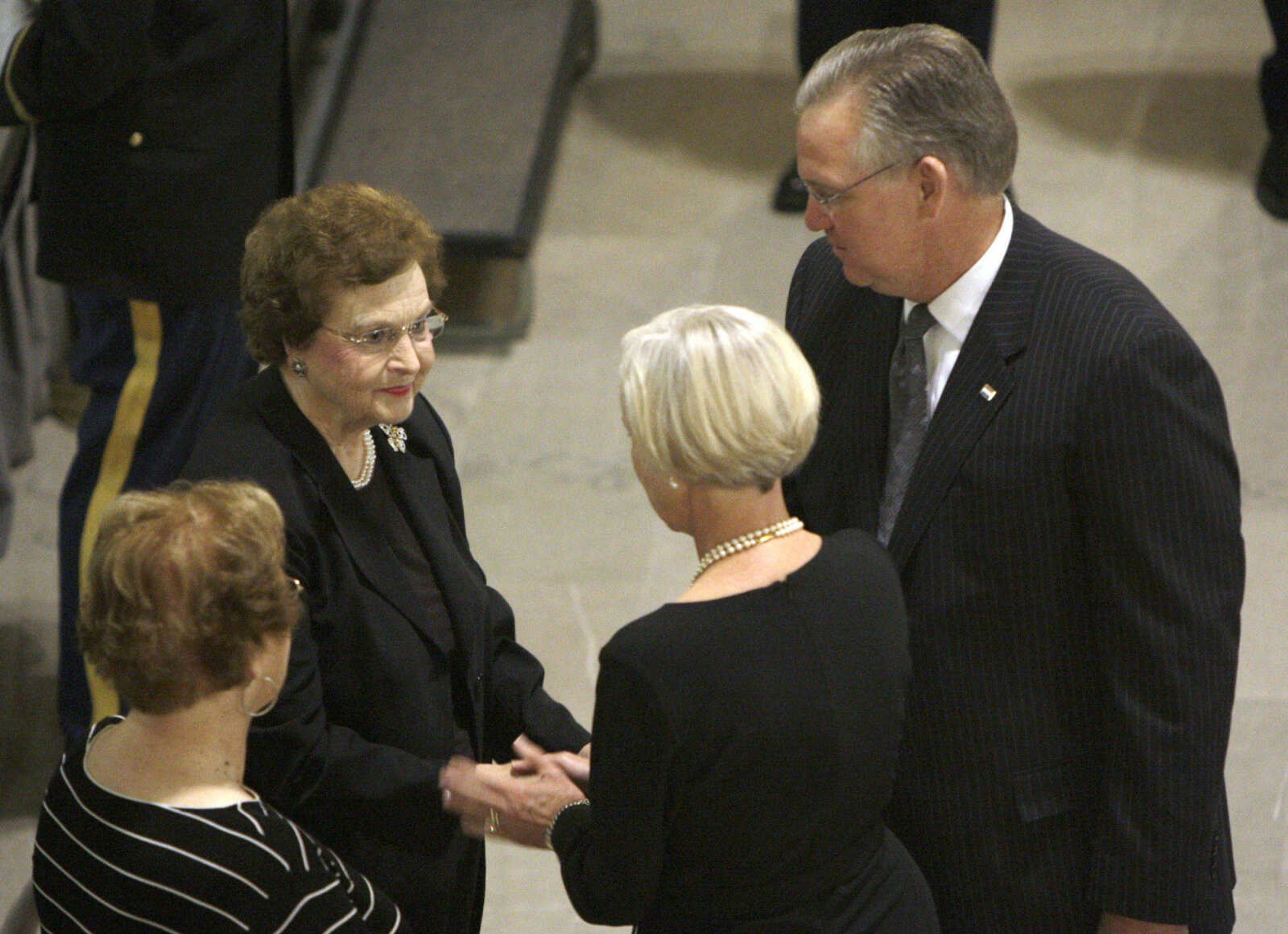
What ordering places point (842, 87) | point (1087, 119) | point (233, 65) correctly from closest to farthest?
point (842, 87) < point (233, 65) < point (1087, 119)

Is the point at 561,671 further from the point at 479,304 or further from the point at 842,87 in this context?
the point at 842,87

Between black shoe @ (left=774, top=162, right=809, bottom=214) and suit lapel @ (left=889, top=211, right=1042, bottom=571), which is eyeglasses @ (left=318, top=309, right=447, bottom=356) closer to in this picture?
suit lapel @ (left=889, top=211, right=1042, bottom=571)

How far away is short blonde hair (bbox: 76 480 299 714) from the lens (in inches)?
72.2

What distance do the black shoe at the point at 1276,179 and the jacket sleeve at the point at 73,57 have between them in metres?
3.82

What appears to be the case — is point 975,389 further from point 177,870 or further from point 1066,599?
point 177,870

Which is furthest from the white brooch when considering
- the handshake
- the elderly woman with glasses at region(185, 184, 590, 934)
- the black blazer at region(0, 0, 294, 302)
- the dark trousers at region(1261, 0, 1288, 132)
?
the dark trousers at region(1261, 0, 1288, 132)

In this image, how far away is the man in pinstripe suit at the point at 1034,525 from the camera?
2.09 metres

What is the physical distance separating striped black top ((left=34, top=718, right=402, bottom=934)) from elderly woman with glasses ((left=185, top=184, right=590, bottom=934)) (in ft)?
1.17

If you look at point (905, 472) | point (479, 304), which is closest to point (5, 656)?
point (479, 304)

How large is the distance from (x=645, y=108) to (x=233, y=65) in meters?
2.97

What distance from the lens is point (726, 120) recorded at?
6320 millimetres

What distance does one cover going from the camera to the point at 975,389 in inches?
86.6

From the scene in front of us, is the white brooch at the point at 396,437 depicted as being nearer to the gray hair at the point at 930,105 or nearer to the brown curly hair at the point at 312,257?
the brown curly hair at the point at 312,257

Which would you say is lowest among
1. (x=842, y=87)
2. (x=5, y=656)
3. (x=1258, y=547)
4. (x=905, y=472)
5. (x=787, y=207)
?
(x=5, y=656)
